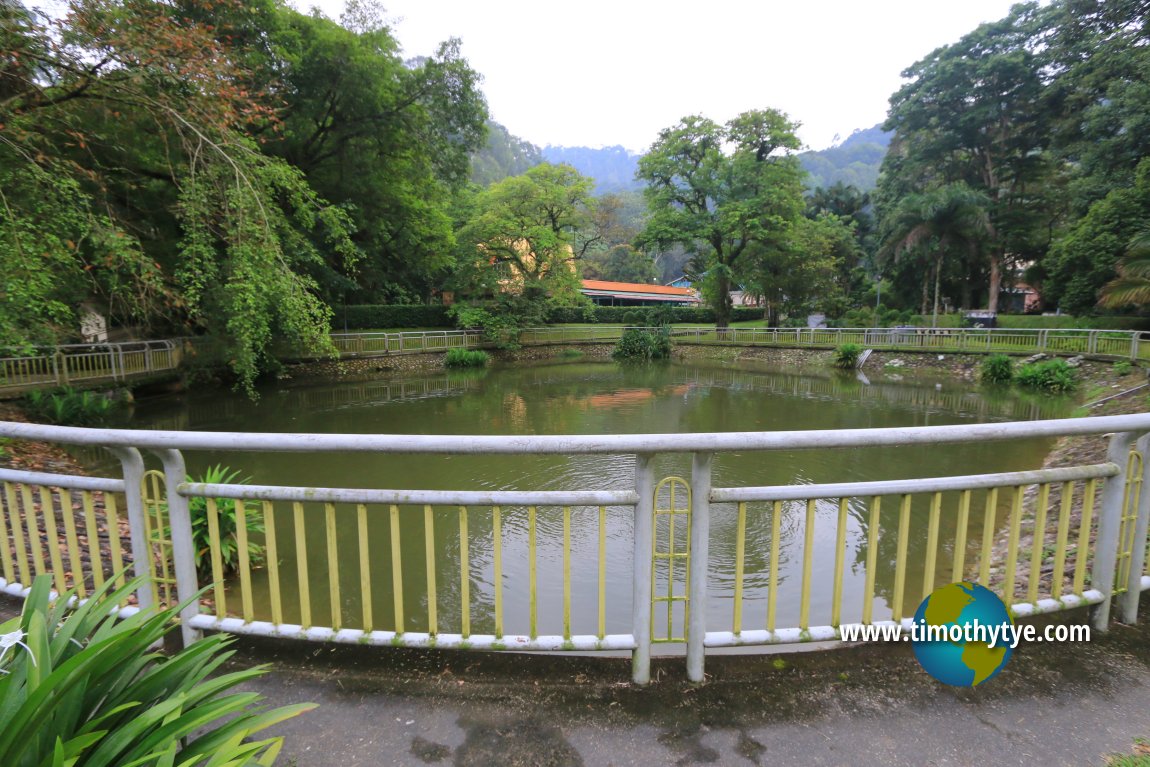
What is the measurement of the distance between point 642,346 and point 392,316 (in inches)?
444

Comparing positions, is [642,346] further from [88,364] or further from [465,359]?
[88,364]

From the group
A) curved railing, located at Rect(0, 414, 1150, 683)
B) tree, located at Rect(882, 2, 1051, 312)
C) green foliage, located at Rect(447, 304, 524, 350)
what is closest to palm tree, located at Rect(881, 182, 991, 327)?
tree, located at Rect(882, 2, 1051, 312)

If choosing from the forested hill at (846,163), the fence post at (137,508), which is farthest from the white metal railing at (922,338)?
the forested hill at (846,163)

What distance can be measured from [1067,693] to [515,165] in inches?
2954

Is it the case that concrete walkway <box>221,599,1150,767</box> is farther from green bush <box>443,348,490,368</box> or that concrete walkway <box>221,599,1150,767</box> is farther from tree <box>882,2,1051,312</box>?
tree <box>882,2,1051,312</box>

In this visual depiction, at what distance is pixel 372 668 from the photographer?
1.90 metres

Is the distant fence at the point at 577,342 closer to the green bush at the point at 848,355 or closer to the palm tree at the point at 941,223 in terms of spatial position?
the green bush at the point at 848,355

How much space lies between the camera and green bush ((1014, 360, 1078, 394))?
13.3m

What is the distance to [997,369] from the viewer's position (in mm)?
15336

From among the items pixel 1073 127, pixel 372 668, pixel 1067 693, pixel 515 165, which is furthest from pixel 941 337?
pixel 515 165

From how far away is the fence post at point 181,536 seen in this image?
1799mm

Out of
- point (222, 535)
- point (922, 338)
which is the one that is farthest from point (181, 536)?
point (922, 338)

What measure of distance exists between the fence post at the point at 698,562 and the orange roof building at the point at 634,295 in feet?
113

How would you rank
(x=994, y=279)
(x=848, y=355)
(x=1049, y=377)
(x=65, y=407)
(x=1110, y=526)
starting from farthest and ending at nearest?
(x=994, y=279), (x=848, y=355), (x=1049, y=377), (x=65, y=407), (x=1110, y=526)
